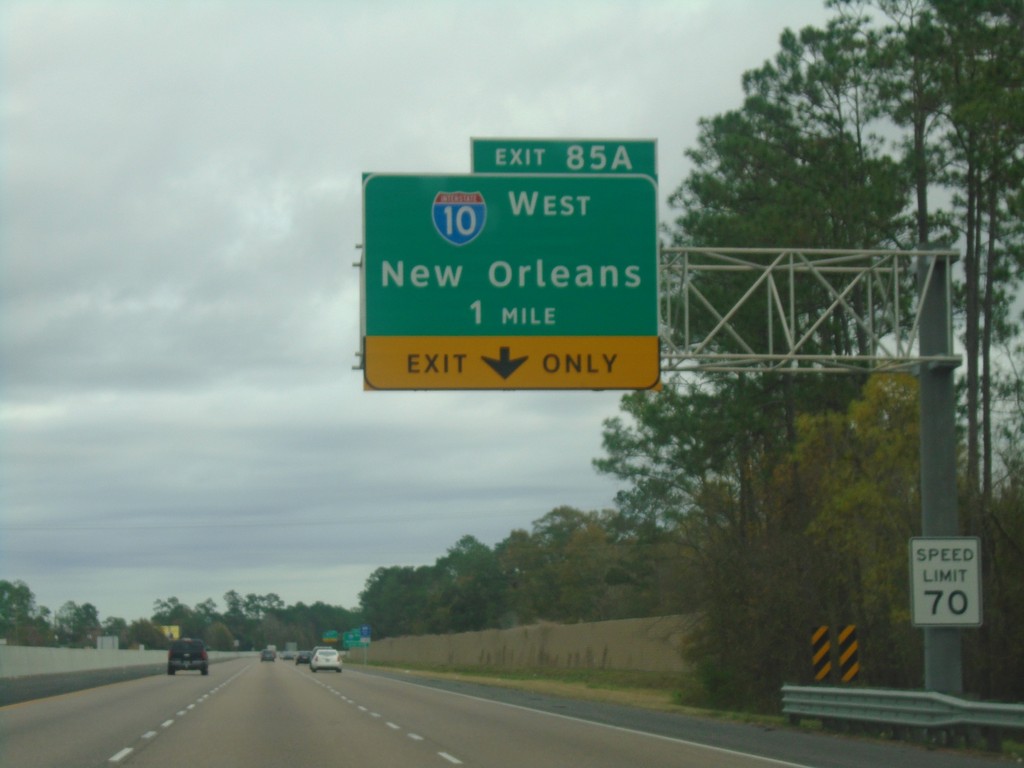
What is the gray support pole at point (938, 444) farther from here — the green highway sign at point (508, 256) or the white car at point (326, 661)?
the white car at point (326, 661)

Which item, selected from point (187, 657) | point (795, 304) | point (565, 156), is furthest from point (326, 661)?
point (565, 156)

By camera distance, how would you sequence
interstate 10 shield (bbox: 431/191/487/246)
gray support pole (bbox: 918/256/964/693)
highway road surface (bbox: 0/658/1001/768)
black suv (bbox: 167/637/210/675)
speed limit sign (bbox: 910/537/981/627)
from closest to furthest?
1. highway road surface (bbox: 0/658/1001/768)
2. interstate 10 shield (bbox: 431/191/487/246)
3. speed limit sign (bbox: 910/537/981/627)
4. gray support pole (bbox: 918/256/964/693)
5. black suv (bbox: 167/637/210/675)

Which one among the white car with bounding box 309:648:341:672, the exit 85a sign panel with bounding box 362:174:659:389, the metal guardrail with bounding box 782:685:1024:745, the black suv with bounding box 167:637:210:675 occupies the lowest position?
the white car with bounding box 309:648:341:672

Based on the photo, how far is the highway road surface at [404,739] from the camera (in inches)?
739

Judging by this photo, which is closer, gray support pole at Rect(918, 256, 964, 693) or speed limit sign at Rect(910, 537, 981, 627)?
speed limit sign at Rect(910, 537, 981, 627)

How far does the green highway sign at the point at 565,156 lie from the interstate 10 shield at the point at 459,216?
674 mm

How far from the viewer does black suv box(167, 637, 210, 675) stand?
248 ft

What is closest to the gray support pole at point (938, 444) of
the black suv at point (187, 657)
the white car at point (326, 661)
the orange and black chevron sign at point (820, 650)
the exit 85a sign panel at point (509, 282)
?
the orange and black chevron sign at point (820, 650)

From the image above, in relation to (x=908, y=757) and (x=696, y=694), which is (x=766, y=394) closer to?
(x=696, y=694)

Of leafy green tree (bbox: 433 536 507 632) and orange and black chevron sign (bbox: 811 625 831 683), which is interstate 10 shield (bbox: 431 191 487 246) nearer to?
orange and black chevron sign (bbox: 811 625 831 683)

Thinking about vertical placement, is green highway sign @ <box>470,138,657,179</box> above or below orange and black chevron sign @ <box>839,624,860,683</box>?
above

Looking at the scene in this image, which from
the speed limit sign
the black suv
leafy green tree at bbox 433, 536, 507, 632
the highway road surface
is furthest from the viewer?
leafy green tree at bbox 433, 536, 507, 632

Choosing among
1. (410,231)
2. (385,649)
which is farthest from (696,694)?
(385,649)

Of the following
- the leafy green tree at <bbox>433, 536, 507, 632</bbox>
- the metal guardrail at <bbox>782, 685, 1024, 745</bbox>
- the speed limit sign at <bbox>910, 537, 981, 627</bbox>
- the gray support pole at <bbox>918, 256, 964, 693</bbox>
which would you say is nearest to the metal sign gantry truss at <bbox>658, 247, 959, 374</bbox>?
the gray support pole at <bbox>918, 256, 964, 693</bbox>
